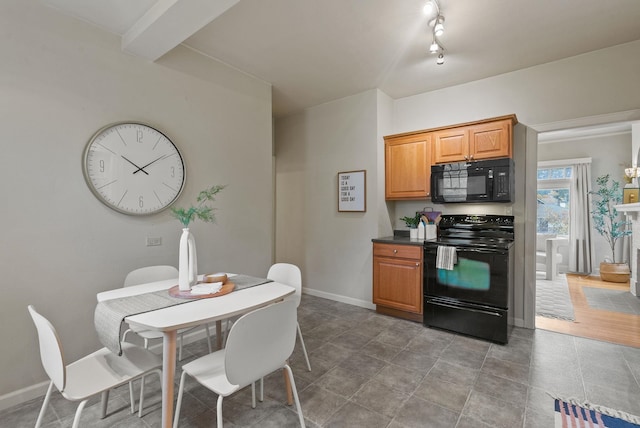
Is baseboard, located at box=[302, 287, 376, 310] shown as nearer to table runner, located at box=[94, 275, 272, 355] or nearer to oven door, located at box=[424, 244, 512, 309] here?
oven door, located at box=[424, 244, 512, 309]

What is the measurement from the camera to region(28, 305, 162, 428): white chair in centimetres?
125

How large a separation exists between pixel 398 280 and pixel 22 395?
3248 millimetres

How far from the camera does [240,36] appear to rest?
2592 mm

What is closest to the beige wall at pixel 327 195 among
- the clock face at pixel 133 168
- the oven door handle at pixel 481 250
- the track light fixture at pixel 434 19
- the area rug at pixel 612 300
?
the oven door handle at pixel 481 250

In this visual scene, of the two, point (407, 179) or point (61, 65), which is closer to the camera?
point (61, 65)

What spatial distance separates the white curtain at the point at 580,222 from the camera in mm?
5766

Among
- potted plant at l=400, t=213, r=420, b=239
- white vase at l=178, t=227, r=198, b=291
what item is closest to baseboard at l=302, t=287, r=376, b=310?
potted plant at l=400, t=213, r=420, b=239

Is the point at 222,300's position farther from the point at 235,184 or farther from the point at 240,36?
the point at 240,36

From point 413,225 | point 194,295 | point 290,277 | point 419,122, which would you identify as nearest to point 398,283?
point 413,225

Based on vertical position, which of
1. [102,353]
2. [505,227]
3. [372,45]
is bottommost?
[102,353]

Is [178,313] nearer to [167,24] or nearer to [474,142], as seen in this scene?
[167,24]

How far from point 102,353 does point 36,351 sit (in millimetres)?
772

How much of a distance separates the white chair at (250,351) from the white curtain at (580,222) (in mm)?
6840

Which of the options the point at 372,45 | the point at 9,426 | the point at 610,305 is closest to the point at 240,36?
the point at 372,45
